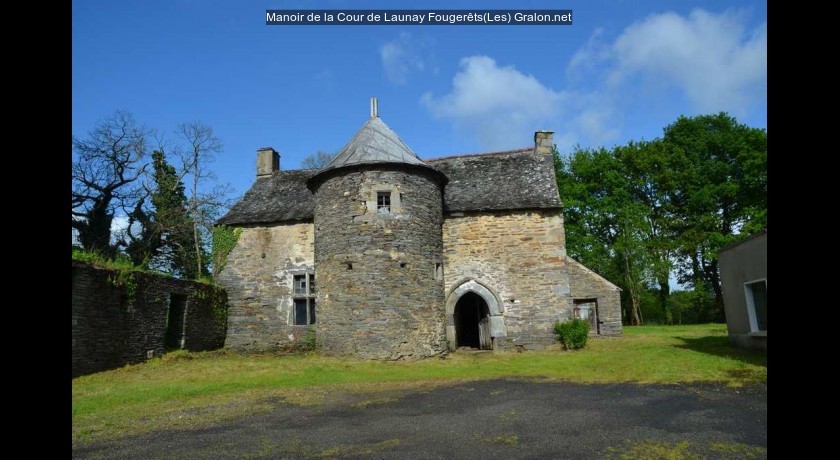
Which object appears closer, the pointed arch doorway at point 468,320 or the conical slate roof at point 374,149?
the conical slate roof at point 374,149

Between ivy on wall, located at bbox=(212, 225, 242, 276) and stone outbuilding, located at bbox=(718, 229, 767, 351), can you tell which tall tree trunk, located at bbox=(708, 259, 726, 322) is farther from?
ivy on wall, located at bbox=(212, 225, 242, 276)

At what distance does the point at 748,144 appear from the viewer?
3347cm

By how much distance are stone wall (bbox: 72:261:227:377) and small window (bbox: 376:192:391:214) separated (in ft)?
22.2

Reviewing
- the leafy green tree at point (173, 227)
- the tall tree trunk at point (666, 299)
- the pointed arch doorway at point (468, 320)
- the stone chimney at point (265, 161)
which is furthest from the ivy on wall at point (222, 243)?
the tall tree trunk at point (666, 299)

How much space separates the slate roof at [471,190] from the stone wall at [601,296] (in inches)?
251

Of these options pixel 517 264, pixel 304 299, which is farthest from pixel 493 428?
pixel 304 299

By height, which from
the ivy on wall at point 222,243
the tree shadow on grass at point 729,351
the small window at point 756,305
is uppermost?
the ivy on wall at point 222,243

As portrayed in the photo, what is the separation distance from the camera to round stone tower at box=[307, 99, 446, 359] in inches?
598

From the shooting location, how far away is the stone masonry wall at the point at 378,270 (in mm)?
15164

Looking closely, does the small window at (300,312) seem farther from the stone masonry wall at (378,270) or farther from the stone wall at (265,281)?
the stone masonry wall at (378,270)

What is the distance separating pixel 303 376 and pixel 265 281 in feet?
24.8

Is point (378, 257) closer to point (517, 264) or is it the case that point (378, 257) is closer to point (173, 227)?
point (517, 264)

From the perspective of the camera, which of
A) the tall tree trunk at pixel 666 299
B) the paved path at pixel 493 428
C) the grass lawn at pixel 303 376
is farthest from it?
the tall tree trunk at pixel 666 299
